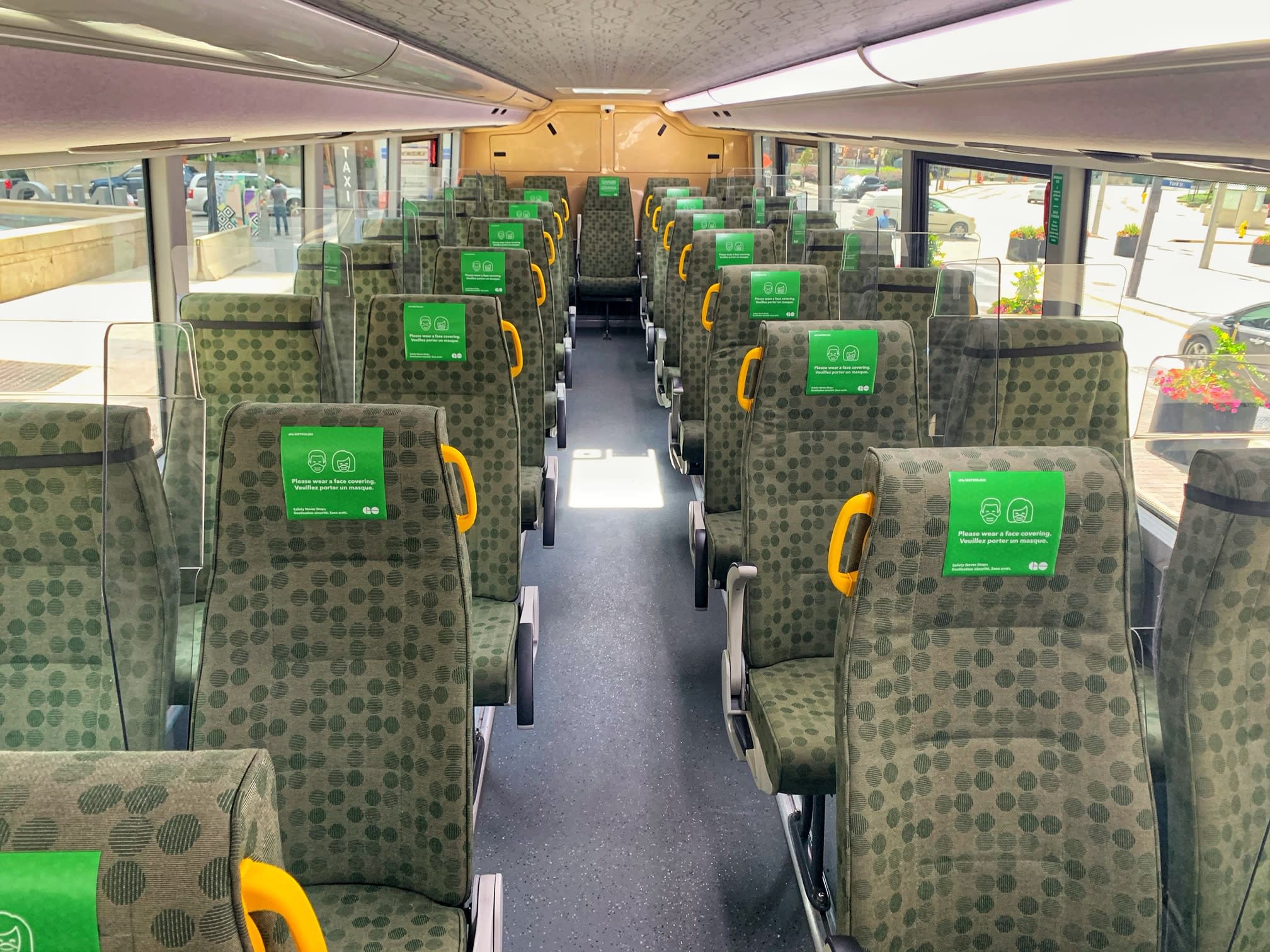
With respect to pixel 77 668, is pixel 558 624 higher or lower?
lower

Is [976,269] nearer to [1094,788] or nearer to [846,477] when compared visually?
[846,477]

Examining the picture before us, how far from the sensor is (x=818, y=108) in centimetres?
455

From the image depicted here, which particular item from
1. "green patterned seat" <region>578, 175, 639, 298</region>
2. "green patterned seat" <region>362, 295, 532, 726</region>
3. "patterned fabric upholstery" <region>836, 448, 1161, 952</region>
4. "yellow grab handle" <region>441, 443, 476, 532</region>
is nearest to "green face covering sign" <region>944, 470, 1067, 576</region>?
"patterned fabric upholstery" <region>836, 448, 1161, 952</region>

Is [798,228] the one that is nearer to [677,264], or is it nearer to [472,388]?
[677,264]

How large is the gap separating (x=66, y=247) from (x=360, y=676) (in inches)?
109

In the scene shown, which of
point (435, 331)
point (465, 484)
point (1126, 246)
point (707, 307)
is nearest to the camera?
point (465, 484)

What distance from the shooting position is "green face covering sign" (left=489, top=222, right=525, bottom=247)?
5656mm

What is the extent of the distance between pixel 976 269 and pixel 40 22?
285 cm

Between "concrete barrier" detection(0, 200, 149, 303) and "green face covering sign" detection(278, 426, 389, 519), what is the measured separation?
2.30 m

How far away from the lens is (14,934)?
704 mm

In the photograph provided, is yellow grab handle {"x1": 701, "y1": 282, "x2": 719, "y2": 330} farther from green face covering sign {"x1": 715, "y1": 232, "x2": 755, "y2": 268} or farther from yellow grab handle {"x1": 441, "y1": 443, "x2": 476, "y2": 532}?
yellow grab handle {"x1": 441, "y1": 443, "x2": 476, "y2": 532}

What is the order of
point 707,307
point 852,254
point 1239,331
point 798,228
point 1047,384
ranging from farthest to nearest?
point 798,228 < point 852,254 < point 707,307 < point 1239,331 < point 1047,384

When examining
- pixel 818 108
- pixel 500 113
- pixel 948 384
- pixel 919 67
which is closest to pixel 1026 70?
pixel 919 67

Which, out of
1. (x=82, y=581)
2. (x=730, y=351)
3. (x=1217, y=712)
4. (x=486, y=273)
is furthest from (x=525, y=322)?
(x=1217, y=712)
